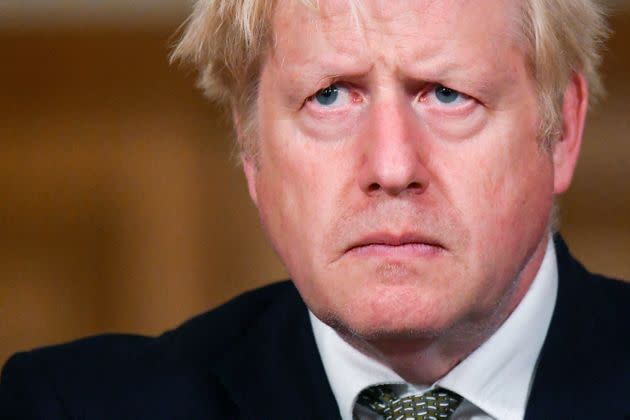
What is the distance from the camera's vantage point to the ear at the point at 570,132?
72.4 inches

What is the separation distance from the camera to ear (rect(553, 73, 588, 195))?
1.84 metres

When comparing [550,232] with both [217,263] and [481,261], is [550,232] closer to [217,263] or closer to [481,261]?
[481,261]

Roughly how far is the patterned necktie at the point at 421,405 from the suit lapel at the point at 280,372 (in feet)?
0.27

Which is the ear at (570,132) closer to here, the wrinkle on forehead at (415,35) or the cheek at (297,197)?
the wrinkle on forehead at (415,35)

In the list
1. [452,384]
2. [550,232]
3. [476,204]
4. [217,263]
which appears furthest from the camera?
[217,263]

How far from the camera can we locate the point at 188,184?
3887 millimetres

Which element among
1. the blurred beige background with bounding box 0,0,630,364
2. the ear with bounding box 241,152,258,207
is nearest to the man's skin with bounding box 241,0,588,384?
the ear with bounding box 241,152,258,207

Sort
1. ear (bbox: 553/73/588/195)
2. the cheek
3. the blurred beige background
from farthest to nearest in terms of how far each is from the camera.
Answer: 1. the blurred beige background
2. ear (bbox: 553/73/588/195)
3. the cheek

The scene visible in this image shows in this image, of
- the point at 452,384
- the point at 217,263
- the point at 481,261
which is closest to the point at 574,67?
the point at 481,261

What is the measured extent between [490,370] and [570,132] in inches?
15.6

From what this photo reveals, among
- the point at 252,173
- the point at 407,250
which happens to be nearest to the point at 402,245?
the point at 407,250

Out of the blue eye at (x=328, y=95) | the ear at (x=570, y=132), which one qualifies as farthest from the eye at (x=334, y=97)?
the ear at (x=570, y=132)

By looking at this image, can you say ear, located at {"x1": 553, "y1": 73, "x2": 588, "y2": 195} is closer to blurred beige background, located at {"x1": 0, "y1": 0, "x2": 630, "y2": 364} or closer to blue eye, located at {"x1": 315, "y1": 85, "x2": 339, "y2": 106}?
blue eye, located at {"x1": 315, "y1": 85, "x2": 339, "y2": 106}

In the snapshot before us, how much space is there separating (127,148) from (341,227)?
7.62 ft
